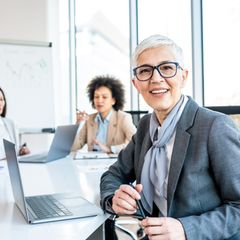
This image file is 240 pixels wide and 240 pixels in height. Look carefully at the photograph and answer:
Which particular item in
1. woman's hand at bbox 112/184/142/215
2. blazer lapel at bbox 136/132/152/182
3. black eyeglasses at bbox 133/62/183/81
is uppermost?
black eyeglasses at bbox 133/62/183/81

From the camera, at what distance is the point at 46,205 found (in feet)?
3.70

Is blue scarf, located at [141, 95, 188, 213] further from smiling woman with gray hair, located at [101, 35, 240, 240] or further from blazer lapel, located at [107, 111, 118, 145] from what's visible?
blazer lapel, located at [107, 111, 118, 145]

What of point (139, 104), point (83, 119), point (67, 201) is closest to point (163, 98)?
point (67, 201)

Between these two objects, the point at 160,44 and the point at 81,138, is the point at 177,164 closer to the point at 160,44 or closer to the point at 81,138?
the point at 160,44

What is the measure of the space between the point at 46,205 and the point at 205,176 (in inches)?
20.7

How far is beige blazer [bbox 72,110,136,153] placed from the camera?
8.90 ft

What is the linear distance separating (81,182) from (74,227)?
58 centimetres

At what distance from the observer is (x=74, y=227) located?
3.08 ft

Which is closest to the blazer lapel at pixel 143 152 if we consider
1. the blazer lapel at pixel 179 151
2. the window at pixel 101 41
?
the blazer lapel at pixel 179 151

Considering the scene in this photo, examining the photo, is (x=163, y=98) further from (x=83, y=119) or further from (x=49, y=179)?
Result: (x=83, y=119)

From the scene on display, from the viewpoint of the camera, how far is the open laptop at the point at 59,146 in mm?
2105

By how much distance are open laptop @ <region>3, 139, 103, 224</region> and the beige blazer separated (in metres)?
1.46

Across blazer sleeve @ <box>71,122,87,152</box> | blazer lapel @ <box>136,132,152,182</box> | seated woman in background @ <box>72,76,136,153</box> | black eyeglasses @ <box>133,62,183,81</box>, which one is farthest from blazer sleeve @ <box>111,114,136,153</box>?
black eyeglasses @ <box>133,62,183,81</box>

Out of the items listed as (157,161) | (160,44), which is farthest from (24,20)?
(157,161)
